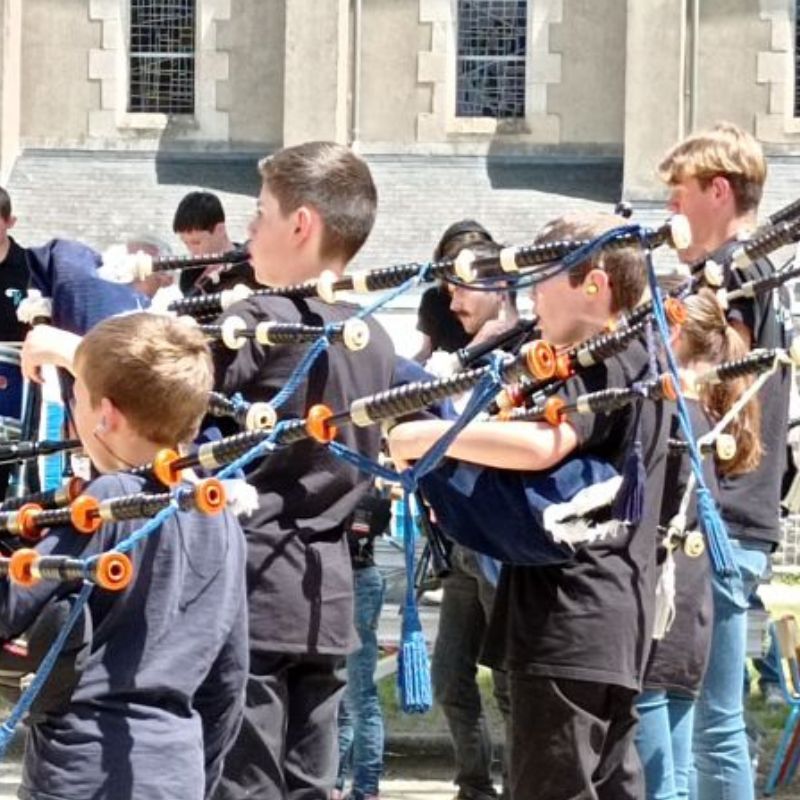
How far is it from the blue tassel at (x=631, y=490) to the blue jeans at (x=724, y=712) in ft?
3.74

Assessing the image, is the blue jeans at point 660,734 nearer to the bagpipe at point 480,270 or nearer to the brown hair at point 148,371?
the bagpipe at point 480,270

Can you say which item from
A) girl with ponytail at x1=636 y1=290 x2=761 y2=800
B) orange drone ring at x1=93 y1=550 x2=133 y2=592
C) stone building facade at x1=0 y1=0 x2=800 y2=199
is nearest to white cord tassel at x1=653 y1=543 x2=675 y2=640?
girl with ponytail at x1=636 y1=290 x2=761 y2=800

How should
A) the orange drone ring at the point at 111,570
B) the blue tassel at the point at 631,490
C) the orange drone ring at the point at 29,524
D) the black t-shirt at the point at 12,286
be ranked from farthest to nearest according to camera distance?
the black t-shirt at the point at 12,286, the blue tassel at the point at 631,490, the orange drone ring at the point at 29,524, the orange drone ring at the point at 111,570

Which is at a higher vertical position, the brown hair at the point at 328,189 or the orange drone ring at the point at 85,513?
the brown hair at the point at 328,189

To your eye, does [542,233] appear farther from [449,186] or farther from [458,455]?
[449,186]

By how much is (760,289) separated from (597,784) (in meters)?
1.22

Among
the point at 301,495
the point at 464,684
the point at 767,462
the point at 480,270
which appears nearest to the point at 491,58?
the point at 464,684

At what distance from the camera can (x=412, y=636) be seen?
525 cm

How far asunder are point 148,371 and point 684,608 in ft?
6.66

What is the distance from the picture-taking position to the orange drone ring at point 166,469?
423cm

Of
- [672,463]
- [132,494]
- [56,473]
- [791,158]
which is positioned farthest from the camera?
[791,158]

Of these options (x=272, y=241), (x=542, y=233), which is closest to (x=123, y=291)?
(x=272, y=241)

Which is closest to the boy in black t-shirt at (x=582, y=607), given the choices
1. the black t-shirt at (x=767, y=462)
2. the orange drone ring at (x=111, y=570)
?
the black t-shirt at (x=767, y=462)

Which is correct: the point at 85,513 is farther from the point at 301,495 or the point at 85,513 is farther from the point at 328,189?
the point at 328,189
